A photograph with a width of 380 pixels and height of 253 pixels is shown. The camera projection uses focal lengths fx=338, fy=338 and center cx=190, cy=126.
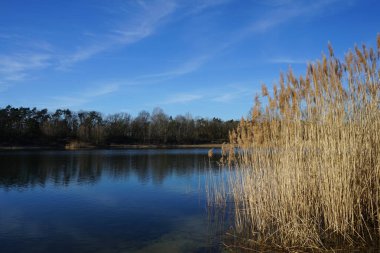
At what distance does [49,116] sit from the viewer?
245ft

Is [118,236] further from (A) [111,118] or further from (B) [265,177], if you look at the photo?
(A) [111,118]

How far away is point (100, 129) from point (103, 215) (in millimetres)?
61814

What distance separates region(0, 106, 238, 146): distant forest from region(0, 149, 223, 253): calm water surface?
48141 mm

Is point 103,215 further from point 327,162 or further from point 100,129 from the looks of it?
point 100,129

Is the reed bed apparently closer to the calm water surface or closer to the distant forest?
the calm water surface

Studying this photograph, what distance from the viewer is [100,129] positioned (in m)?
70.4

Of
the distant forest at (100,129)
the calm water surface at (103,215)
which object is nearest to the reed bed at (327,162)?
the calm water surface at (103,215)

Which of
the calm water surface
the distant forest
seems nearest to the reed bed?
the calm water surface

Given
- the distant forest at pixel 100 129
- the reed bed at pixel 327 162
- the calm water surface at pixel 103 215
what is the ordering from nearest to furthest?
1. the reed bed at pixel 327 162
2. the calm water surface at pixel 103 215
3. the distant forest at pixel 100 129

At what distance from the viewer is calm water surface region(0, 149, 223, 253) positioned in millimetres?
7664

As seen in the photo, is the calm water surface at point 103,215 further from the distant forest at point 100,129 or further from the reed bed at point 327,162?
the distant forest at point 100,129

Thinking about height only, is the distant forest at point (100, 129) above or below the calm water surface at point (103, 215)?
above

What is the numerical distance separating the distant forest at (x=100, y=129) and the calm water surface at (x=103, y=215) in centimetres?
4814

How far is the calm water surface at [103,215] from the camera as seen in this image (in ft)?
25.1
